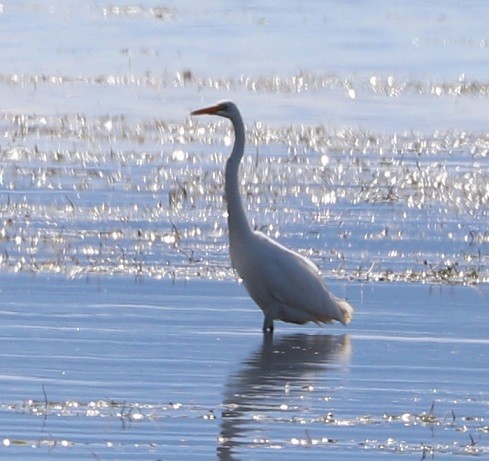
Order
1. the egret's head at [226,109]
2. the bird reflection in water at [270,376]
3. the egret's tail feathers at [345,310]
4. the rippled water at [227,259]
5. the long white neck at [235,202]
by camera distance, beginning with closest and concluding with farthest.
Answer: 1. the bird reflection in water at [270,376]
2. the rippled water at [227,259]
3. the egret's tail feathers at [345,310]
4. the long white neck at [235,202]
5. the egret's head at [226,109]

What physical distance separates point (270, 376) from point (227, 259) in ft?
12.9

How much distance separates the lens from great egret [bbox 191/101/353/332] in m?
12.4

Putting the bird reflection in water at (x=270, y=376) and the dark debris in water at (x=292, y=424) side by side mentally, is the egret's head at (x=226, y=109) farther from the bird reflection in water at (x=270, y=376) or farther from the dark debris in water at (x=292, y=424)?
the dark debris in water at (x=292, y=424)

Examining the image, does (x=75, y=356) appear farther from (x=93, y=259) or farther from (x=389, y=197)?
(x=389, y=197)

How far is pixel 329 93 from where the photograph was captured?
2761cm

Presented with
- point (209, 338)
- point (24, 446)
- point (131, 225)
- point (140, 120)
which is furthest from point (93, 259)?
point (140, 120)

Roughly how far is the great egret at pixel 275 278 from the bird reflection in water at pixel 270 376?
0.17 m

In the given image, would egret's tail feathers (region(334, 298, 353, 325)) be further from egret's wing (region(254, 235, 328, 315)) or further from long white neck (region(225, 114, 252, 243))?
long white neck (region(225, 114, 252, 243))

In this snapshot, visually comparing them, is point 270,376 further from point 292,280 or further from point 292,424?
point 292,280

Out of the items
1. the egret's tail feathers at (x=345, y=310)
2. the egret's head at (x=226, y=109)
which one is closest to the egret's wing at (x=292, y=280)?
the egret's tail feathers at (x=345, y=310)

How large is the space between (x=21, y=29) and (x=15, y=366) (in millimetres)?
28415

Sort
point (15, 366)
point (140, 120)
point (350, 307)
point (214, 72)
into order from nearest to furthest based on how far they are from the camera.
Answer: point (15, 366) < point (350, 307) < point (140, 120) < point (214, 72)

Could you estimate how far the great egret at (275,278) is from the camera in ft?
40.7

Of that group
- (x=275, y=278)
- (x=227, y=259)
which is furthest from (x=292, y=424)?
(x=227, y=259)
